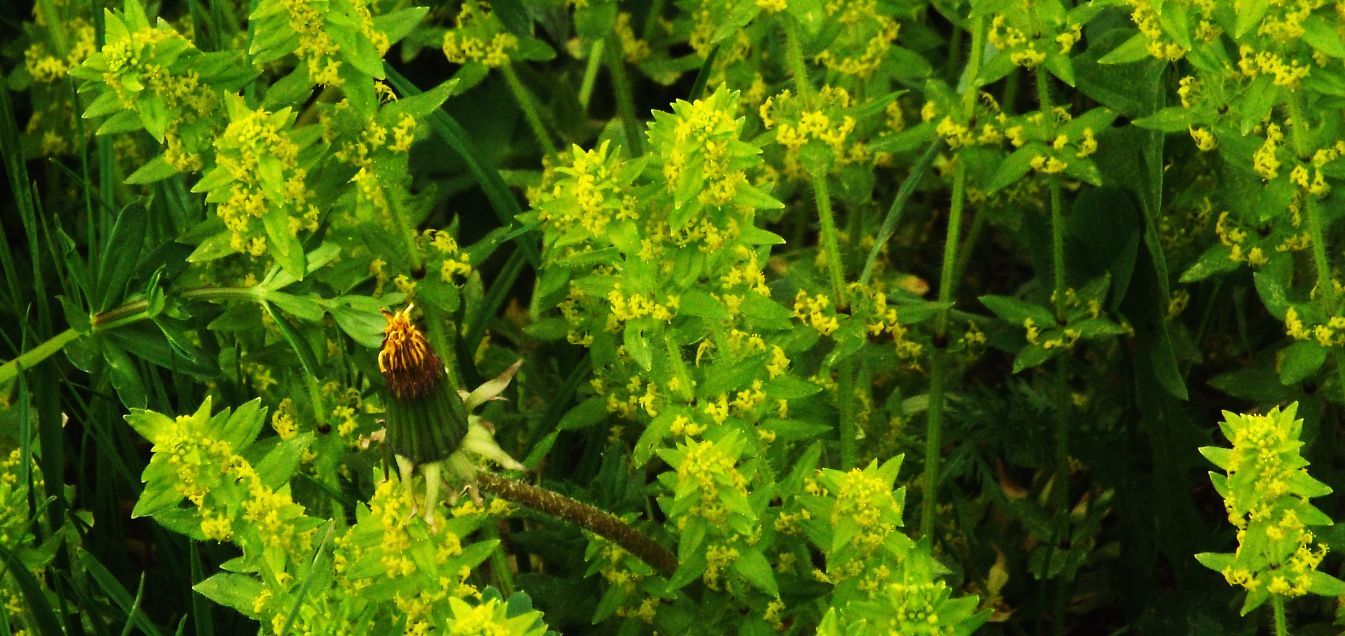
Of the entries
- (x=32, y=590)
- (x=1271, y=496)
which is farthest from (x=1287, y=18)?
(x=32, y=590)

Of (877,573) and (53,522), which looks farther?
(53,522)

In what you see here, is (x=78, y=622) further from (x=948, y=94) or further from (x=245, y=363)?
(x=948, y=94)

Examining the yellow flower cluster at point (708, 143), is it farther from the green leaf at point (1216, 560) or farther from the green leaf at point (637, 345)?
the green leaf at point (1216, 560)

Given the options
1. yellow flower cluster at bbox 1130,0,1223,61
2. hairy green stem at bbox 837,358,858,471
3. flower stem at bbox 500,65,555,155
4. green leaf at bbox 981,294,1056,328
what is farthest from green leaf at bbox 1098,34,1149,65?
flower stem at bbox 500,65,555,155

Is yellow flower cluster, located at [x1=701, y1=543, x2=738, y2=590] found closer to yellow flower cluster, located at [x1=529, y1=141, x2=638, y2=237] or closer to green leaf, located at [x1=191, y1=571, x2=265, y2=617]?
yellow flower cluster, located at [x1=529, y1=141, x2=638, y2=237]

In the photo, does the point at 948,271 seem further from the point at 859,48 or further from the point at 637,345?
the point at 637,345

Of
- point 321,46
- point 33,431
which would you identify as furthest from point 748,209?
point 33,431
